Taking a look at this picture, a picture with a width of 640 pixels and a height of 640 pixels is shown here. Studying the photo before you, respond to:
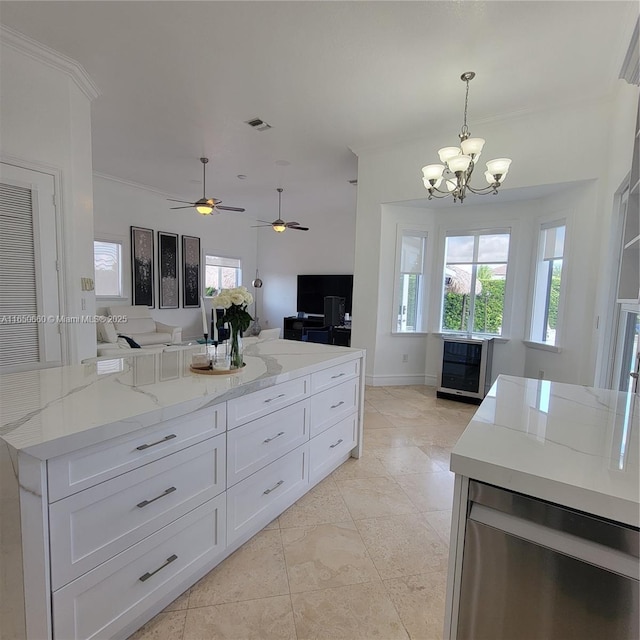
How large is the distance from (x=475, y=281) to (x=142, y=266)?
608cm

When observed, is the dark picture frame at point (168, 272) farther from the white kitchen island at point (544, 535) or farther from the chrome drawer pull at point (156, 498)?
the white kitchen island at point (544, 535)

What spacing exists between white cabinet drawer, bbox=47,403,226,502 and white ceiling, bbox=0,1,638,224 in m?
2.71

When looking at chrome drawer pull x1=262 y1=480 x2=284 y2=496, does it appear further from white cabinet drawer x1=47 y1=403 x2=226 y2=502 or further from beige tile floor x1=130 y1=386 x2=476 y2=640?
white cabinet drawer x1=47 y1=403 x2=226 y2=502

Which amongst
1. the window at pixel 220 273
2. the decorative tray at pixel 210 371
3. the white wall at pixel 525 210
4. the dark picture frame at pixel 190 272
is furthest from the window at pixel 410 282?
the dark picture frame at pixel 190 272

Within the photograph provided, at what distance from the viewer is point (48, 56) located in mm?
2873

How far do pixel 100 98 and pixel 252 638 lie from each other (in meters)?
4.55

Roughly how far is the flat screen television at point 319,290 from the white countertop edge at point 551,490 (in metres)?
7.47

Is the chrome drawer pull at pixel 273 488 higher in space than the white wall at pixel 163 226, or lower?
lower

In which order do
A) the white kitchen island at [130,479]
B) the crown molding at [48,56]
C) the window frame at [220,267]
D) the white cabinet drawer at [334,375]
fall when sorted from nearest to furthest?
the white kitchen island at [130,479], the white cabinet drawer at [334,375], the crown molding at [48,56], the window frame at [220,267]

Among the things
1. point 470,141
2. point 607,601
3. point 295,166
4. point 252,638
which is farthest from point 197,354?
point 295,166

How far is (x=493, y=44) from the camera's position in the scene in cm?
267

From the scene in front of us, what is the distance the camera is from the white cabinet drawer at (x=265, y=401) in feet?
5.33

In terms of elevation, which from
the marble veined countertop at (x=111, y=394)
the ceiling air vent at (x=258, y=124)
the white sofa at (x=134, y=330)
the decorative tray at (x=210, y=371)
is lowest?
the white sofa at (x=134, y=330)

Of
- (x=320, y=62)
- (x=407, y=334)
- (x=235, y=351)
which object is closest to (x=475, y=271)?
(x=407, y=334)
